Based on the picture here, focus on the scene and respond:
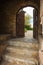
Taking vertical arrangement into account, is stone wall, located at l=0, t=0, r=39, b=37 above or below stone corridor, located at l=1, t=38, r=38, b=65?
above

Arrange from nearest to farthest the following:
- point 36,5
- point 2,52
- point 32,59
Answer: point 32,59 < point 2,52 < point 36,5

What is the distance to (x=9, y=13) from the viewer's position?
802 centimetres

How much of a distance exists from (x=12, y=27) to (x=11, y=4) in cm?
137

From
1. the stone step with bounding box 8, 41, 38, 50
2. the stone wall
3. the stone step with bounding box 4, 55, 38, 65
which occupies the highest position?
the stone wall

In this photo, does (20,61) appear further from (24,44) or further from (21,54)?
(24,44)

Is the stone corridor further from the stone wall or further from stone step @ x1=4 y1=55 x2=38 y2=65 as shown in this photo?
the stone wall

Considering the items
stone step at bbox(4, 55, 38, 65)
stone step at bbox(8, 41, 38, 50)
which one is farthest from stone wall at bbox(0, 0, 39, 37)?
stone step at bbox(4, 55, 38, 65)

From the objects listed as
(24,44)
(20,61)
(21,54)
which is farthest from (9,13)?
(20,61)

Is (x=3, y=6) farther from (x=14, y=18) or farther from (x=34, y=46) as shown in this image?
(x=34, y=46)

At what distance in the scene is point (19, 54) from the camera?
518 cm

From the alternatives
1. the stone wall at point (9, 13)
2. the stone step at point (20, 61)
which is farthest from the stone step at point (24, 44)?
the stone wall at point (9, 13)

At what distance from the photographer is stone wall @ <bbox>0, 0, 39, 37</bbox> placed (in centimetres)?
793

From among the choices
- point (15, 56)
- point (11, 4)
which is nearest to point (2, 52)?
point (15, 56)

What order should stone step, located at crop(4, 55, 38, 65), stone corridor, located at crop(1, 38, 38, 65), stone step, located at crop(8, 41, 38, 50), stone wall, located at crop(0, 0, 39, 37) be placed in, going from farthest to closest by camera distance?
stone wall, located at crop(0, 0, 39, 37) < stone step, located at crop(8, 41, 38, 50) < stone corridor, located at crop(1, 38, 38, 65) < stone step, located at crop(4, 55, 38, 65)
